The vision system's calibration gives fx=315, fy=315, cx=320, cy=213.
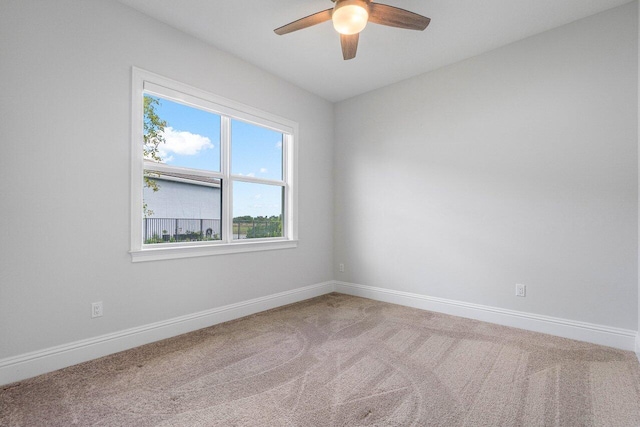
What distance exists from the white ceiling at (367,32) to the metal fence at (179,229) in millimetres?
1760

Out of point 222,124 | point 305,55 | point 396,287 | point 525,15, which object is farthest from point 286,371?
point 525,15

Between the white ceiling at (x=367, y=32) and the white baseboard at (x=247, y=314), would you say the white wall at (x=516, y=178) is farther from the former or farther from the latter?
the white ceiling at (x=367, y=32)

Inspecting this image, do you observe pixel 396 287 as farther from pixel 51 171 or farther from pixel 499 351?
pixel 51 171

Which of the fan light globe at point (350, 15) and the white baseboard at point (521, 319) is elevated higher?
the fan light globe at point (350, 15)

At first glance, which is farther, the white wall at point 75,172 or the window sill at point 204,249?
the window sill at point 204,249

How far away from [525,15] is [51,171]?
3.88 m

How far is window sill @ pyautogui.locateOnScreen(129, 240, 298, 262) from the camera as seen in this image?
8.69 ft

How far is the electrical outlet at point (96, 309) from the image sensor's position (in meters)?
2.36

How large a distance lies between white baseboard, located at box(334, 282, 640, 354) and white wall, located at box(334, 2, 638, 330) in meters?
0.06

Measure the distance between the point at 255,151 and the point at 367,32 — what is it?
5.64 feet

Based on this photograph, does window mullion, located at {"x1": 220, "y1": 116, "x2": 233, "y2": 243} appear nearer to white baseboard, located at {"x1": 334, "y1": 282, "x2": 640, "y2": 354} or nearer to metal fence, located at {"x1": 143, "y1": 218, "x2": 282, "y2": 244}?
metal fence, located at {"x1": 143, "y1": 218, "x2": 282, "y2": 244}

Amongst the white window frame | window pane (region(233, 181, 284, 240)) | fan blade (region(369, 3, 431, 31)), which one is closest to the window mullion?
the white window frame

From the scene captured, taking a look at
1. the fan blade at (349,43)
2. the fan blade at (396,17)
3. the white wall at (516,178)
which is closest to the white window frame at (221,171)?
the white wall at (516,178)

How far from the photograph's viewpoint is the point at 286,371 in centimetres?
219
